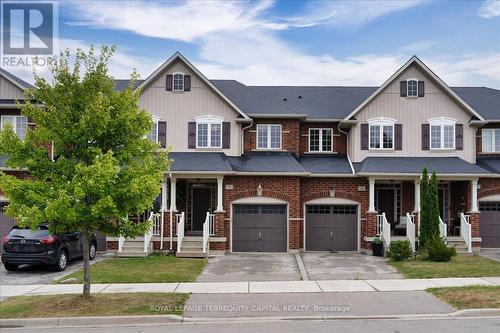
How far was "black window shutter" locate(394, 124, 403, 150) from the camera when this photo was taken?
2509 cm

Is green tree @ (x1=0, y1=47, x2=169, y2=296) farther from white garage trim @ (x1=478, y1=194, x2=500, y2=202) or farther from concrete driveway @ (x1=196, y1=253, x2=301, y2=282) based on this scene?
white garage trim @ (x1=478, y1=194, x2=500, y2=202)

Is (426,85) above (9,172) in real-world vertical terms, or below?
above

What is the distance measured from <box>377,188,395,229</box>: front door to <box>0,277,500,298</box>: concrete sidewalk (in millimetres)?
9692

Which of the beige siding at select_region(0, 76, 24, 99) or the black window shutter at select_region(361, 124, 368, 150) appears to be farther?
the black window shutter at select_region(361, 124, 368, 150)

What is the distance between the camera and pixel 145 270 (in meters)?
18.4

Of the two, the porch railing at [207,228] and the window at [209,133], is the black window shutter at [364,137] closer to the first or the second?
the window at [209,133]

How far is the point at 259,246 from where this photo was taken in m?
23.8

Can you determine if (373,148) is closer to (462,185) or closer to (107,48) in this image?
(462,185)

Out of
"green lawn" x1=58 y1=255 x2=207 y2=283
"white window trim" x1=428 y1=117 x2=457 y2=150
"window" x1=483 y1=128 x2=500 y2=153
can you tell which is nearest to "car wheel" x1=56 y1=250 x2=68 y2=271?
"green lawn" x1=58 y1=255 x2=207 y2=283

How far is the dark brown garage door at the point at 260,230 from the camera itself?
78.0ft

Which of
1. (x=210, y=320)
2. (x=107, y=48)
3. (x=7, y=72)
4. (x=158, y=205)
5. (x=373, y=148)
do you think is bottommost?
(x=210, y=320)

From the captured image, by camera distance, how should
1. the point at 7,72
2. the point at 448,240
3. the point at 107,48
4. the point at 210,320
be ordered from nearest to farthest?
the point at 210,320 < the point at 107,48 < the point at 448,240 < the point at 7,72

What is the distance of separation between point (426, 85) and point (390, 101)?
1.86m

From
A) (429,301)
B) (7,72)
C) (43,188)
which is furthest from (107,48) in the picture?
(7,72)
